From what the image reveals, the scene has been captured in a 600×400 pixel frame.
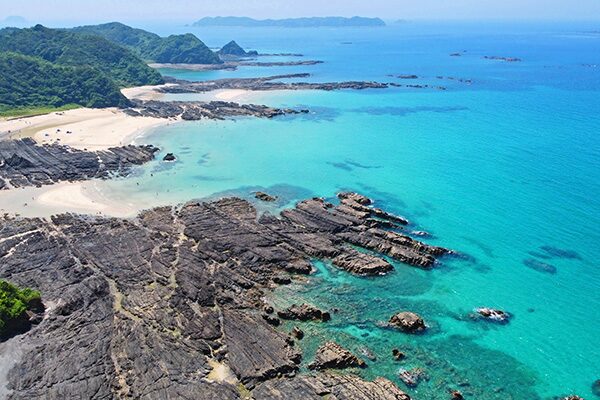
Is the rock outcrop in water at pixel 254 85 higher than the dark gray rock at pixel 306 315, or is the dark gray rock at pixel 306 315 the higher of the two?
the rock outcrop in water at pixel 254 85

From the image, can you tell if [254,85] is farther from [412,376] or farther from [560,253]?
[412,376]

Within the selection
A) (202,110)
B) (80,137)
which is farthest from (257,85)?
(80,137)

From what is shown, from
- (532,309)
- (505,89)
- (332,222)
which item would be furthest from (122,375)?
(505,89)

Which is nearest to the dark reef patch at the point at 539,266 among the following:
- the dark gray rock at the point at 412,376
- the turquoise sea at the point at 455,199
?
the turquoise sea at the point at 455,199

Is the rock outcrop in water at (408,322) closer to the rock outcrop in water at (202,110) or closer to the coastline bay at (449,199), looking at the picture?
the coastline bay at (449,199)

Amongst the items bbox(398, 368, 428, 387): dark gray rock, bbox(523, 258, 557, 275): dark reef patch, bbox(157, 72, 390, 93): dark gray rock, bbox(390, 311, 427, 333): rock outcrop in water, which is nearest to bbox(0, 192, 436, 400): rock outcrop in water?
bbox(398, 368, 428, 387): dark gray rock

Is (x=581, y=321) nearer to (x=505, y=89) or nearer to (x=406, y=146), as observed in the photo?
(x=406, y=146)
